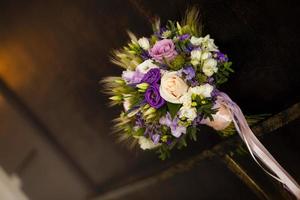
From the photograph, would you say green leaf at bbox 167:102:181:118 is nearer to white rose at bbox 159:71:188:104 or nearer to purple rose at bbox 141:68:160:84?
white rose at bbox 159:71:188:104

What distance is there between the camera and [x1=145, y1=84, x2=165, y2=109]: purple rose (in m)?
1.74

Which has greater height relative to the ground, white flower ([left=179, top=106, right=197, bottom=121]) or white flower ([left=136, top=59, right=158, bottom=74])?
white flower ([left=136, top=59, right=158, bottom=74])

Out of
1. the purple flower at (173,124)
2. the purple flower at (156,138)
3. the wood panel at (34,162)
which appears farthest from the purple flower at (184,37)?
the wood panel at (34,162)

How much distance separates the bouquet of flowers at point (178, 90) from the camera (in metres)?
1.71

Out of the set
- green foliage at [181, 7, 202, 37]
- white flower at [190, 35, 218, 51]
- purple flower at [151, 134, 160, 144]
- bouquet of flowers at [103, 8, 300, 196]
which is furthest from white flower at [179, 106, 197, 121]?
green foliage at [181, 7, 202, 37]

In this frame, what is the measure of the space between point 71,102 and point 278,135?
1770mm

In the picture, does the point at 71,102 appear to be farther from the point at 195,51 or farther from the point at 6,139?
the point at 195,51

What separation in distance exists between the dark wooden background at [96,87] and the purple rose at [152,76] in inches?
21.0

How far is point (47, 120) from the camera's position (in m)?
3.38

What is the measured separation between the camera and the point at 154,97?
5.75ft

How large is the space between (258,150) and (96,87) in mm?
1498

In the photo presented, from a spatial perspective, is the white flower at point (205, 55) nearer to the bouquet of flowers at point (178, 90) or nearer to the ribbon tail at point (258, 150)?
the bouquet of flowers at point (178, 90)

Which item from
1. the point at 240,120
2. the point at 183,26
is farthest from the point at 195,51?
the point at 240,120

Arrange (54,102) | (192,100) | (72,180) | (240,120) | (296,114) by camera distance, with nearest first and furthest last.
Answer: (192,100) < (240,120) < (296,114) < (54,102) < (72,180)
